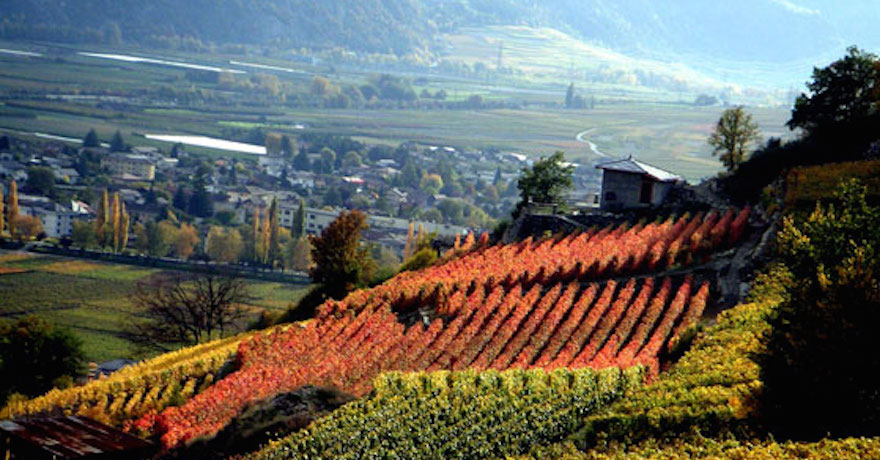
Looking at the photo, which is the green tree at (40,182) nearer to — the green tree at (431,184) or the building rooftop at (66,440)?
the green tree at (431,184)

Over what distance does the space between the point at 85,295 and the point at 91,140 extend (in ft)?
333

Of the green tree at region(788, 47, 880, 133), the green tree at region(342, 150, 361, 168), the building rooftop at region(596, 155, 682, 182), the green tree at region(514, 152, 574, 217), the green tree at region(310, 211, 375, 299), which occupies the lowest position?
the green tree at region(342, 150, 361, 168)

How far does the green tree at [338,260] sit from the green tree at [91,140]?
458ft

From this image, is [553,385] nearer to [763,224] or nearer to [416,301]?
[416,301]

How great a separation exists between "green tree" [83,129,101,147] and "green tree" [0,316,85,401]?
13573cm

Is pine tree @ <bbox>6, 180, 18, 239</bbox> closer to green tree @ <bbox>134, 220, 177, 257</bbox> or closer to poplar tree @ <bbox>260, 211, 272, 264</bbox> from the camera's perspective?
green tree @ <bbox>134, 220, 177, 257</bbox>

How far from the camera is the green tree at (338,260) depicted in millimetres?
48188

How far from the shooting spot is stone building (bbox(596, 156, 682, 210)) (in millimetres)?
47156

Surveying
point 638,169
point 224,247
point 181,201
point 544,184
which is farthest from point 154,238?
point 638,169

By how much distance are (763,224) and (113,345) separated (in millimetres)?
44743

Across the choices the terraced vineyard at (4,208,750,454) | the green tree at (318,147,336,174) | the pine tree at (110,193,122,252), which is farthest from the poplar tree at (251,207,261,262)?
the green tree at (318,147,336,174)

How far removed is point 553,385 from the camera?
81.6ft

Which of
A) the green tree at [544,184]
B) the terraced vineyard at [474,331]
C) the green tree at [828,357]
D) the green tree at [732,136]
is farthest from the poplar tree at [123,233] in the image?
the green tree at [828,357]

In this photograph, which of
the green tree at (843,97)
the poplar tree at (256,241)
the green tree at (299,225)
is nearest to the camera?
the green tree at (843,97)
